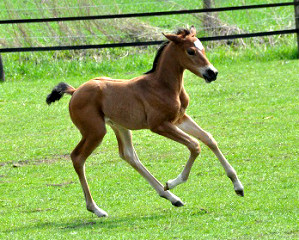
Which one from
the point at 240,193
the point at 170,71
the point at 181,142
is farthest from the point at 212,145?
the point at 170,71

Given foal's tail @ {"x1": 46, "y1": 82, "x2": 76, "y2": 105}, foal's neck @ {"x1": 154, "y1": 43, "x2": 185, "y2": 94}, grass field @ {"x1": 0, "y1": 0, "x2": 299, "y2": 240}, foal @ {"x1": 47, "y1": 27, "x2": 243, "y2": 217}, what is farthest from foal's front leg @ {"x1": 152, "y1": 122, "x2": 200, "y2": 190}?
foal's tail @ {"x1": 46, "y1": 82, "x2": 76, "y2": 105}

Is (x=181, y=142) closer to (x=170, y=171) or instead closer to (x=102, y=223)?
(x=102, y=223)

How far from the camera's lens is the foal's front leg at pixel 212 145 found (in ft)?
27.2

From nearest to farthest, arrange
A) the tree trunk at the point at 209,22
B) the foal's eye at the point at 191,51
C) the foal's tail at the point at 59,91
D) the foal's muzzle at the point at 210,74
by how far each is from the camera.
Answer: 1. the foal's muzzle at the point at 210,74
2. the foal's eye at the point at 191,51
3. the foal's tail at the point at 59,91
4. the tree trunk at the point at 209,22

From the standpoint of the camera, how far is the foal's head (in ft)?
27.2

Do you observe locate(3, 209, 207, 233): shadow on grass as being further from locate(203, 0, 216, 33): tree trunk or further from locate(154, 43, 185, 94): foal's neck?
locate(203, 0, 216, 33): tree trunk

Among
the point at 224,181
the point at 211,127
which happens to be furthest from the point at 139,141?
the point at 224,181

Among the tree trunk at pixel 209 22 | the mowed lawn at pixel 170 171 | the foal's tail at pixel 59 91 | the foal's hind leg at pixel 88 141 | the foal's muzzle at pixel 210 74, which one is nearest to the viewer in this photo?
the mowed lawn at pixel 170 171

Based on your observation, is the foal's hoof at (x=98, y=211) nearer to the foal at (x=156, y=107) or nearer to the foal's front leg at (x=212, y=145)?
the foal at (x=156, y=107)

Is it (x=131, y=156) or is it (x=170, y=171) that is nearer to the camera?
(x=131, y=156)

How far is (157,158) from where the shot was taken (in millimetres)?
11094

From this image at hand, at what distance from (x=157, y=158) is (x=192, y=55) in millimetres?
3022

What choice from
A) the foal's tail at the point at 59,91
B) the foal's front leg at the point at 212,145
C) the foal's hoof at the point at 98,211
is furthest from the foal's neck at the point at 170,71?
the foal's hoof at the point at 98,211

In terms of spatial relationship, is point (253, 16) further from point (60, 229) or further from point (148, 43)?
point (60, 229)
